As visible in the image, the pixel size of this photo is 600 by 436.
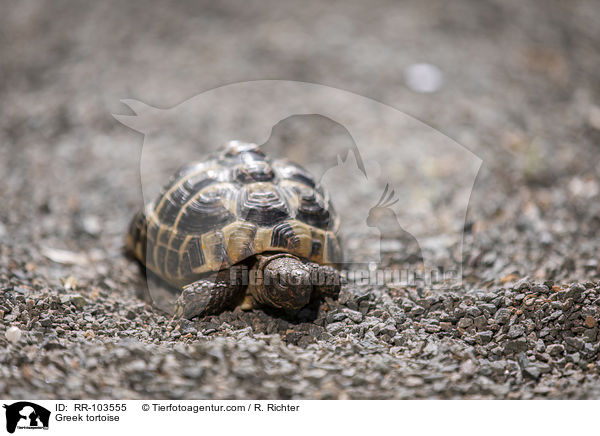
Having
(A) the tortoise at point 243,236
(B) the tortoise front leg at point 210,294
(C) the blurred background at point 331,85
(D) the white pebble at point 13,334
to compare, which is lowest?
(D) the white pebble at point 13,334

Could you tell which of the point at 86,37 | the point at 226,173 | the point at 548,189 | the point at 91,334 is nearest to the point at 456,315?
the point at 226,173

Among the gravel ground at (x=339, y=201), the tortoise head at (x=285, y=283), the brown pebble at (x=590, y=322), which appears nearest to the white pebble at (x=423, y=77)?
the gravel ground at (x=339, y=201)

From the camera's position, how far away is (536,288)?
2.96m

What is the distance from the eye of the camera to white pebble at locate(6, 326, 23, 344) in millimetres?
2611

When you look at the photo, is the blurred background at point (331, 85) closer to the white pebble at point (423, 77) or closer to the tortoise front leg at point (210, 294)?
the white pebble at point (423, 77)

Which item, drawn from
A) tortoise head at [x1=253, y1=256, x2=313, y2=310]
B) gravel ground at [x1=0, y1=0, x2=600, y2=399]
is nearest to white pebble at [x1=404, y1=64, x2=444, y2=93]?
gravel ground at [x1=0, y1=0, x2=600, y2=399]

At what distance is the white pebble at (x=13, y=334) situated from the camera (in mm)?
2611

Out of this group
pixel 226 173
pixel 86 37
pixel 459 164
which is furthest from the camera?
pixel 86 37

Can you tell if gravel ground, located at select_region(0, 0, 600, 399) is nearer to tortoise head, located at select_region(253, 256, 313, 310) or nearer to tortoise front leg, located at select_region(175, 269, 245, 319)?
tortoise front leg, located at select_region(175, 269, 245, 319)

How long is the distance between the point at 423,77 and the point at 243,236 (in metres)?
5.04

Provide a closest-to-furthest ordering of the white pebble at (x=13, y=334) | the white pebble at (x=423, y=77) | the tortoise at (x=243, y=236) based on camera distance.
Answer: the white pebble at (x=13, y=334) < the tortoise at (x=243, y=236) < the white pebble at (x=423, y=77)

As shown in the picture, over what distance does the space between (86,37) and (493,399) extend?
7.68m

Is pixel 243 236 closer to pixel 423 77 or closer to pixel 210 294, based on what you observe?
pixel 210 294
